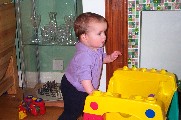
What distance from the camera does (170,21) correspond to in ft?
6.29

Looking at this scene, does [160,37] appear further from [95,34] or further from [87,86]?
[87,86]

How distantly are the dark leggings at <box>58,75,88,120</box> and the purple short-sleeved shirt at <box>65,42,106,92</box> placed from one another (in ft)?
0.09

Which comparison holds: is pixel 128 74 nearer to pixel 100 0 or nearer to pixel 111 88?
pixel 111 88

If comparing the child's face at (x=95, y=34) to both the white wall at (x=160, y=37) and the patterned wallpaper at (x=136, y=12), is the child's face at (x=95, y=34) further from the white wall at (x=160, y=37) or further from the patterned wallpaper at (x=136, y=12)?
the white wall at (x=160, y=37)

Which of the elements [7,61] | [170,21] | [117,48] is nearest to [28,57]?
[7,61]

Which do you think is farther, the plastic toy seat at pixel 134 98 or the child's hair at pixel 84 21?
the child's hair at pixel 84 21

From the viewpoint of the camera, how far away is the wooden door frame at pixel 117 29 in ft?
5.76

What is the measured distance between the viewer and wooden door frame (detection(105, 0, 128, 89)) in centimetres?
175

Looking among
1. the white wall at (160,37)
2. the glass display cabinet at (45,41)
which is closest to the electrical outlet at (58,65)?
the glass display cabinet at (45,41)

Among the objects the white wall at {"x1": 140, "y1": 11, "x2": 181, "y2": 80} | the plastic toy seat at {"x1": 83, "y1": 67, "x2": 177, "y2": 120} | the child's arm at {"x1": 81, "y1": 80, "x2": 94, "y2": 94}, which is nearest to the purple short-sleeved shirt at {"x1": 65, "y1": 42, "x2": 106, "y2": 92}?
the child's arm at {"x1": 81, "y1": 80, "x2": 94, "y2": 94}

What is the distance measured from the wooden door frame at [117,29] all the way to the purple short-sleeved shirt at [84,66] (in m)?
0.23

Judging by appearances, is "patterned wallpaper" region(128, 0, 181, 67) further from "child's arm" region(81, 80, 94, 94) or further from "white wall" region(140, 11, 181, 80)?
"child's arm" region(81, 80, 94, 94)

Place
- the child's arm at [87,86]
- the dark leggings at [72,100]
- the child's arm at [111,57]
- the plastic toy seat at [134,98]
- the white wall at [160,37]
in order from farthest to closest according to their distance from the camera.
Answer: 1. the white wall at [160,37]
2. the child's arm at [111,57]
3. the dark leggings at [72,100]
4. the child's arm at [87,86]
5. the plastic toy seat at [134,98]

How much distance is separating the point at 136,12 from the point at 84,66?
546 mm
